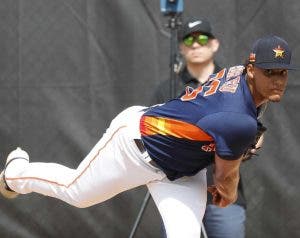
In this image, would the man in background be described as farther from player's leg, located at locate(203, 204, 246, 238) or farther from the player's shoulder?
the player's shoulder

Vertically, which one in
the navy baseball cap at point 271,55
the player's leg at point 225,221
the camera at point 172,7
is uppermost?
the navy baseball cap at point 271,55

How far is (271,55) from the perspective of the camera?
2738mm

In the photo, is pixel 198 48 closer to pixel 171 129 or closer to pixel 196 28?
pixel 196 28

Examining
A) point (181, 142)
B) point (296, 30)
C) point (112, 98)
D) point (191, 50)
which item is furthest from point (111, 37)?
point (181, 142)

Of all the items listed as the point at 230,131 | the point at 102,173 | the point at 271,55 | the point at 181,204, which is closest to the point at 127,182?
the point at 102,173

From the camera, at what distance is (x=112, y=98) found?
14.4 feet

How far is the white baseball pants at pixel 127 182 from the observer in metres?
3.03

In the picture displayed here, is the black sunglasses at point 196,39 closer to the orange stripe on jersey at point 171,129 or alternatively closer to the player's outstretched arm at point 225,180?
the orange stripe on jersey at point 171,129

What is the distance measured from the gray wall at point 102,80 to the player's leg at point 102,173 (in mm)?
978

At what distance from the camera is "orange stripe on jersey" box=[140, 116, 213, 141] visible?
294 centimetres

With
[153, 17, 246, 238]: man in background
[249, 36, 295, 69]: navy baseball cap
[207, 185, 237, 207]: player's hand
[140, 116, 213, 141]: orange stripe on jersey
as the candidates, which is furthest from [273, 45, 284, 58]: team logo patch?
[153, 17, 246, 238]: man in background

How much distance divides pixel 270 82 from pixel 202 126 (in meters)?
0.34

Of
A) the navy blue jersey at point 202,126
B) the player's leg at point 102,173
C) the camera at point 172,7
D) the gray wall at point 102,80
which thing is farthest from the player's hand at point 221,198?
the gray wall at point 102,80

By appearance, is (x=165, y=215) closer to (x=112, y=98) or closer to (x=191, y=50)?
(x=191, y=50)
